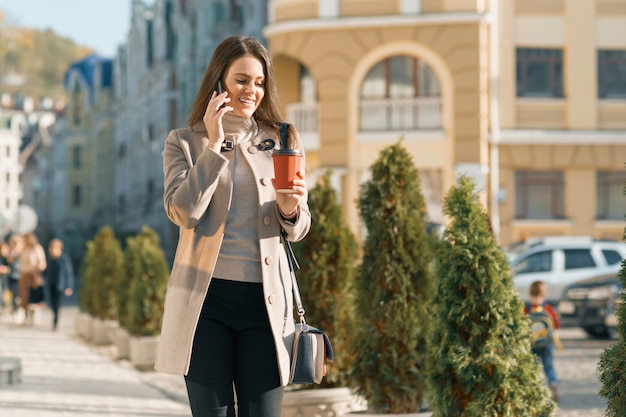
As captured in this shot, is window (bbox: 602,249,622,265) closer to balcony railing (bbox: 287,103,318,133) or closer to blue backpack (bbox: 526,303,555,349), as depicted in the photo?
blue backpack (bbox: 526,303,555,349)

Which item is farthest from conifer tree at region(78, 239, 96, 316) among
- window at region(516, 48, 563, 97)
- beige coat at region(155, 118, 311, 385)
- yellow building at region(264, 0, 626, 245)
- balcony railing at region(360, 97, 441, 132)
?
beige coat at region(155, 118, 311, 385)

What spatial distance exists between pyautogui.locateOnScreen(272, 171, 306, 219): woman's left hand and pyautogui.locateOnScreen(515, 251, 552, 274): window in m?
19.7

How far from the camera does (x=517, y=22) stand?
3434 centimetres

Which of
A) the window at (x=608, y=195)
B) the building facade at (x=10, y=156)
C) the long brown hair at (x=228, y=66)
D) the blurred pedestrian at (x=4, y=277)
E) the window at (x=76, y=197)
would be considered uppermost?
the building facade at (x=10, y=156)

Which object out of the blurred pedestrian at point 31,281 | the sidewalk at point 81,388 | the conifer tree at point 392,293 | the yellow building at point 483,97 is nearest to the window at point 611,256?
the yellow building at point 483,97

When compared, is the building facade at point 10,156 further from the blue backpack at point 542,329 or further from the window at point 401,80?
the blue backpack at point 542,329

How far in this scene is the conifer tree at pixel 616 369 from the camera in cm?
530

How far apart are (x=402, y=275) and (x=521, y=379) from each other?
7.15 feet

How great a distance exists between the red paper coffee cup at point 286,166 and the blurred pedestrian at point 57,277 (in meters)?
22.0

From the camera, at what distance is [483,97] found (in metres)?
33.8

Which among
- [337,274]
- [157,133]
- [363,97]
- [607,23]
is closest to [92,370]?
[337,274]

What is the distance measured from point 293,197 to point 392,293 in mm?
4365

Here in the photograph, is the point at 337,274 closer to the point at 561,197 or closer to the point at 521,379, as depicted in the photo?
the point at 521,379

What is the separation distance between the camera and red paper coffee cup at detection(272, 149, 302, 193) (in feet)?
14.7
